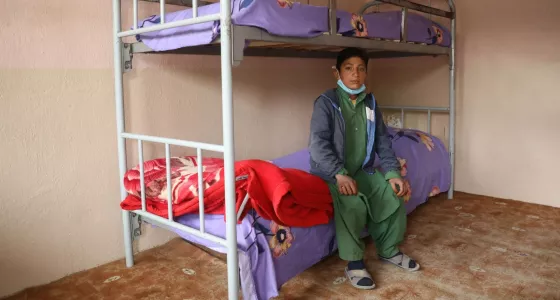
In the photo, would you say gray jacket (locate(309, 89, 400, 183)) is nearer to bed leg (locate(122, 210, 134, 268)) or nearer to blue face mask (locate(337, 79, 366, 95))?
blue face mask (locate(337, 79, 366, 95))

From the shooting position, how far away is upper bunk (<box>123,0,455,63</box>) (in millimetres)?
1690

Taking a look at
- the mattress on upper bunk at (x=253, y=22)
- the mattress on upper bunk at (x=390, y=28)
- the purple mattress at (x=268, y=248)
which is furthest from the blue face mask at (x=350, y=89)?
the purple mattress at (x=268, y=248)

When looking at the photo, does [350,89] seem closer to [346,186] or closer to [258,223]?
[346,186]

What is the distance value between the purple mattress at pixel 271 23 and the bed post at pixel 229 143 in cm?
6

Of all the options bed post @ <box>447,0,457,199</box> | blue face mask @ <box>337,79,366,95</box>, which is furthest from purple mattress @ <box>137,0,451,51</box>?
bed post @ <box>447,0,457,199</box>

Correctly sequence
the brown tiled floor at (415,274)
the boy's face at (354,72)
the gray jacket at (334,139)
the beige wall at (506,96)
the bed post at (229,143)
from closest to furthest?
the bed post at (229,143), the brown tiled floor at (415,274), the gray jacket at (334,139), the boy's face at (354,72), the beige wall at (506,96)

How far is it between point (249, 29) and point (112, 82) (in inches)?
36.6

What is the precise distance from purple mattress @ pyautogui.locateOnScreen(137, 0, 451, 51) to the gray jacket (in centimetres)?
35

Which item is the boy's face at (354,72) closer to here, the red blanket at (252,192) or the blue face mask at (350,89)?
the blue face mask at (350,89)

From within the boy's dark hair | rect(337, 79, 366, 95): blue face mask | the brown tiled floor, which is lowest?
the brown tiled floor

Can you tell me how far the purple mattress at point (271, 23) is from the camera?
1691 mm

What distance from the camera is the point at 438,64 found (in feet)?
12.0

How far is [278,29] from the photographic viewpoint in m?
1.78

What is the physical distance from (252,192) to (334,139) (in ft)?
2.21
